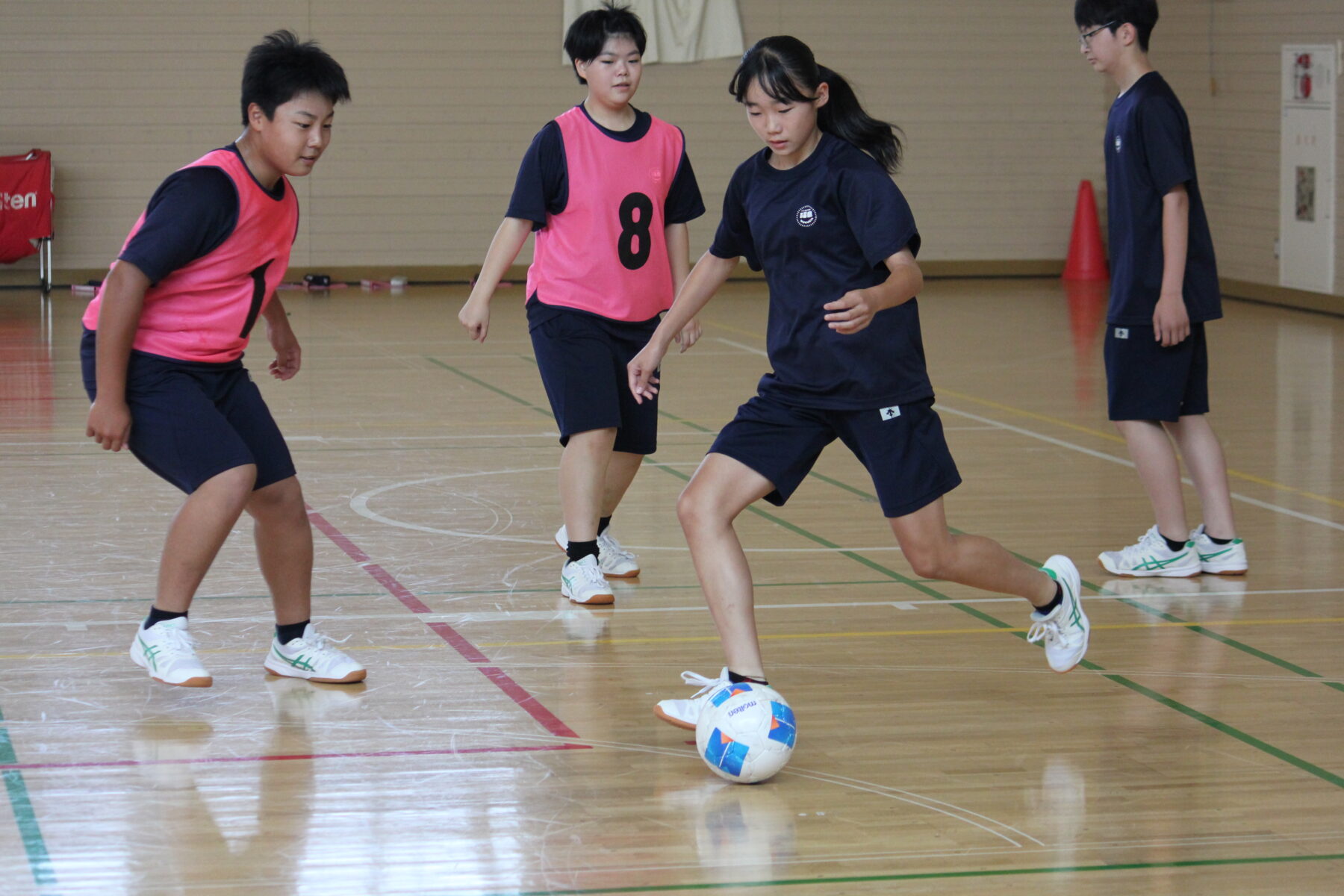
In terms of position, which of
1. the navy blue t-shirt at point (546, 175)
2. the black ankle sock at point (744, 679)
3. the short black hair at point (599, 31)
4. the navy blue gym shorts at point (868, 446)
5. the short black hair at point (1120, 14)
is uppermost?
the short black hair at point (1120, 14)

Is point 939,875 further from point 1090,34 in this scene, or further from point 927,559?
point 1090,34

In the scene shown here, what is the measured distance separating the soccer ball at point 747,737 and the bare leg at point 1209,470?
2307 mm

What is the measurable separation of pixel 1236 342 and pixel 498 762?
9.11 meters

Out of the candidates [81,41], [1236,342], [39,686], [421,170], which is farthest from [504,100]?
[39,686]

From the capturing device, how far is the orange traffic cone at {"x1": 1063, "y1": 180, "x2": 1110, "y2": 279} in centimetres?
1609

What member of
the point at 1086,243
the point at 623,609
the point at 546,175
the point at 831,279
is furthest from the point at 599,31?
the point at 1086,243

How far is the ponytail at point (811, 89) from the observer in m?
3.37

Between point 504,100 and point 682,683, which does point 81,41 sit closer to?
point 504,100

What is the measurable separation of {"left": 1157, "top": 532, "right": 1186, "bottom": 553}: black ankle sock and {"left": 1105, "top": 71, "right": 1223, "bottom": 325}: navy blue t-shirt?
68cm

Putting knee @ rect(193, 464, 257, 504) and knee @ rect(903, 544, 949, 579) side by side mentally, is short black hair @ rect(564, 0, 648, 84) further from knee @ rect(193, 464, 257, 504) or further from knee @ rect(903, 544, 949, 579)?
knee @ rect(903, 544, 949, 579)

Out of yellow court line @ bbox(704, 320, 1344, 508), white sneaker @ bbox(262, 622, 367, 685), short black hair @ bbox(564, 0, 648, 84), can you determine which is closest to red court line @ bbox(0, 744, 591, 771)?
white sneaker @ bbox(262, 622, 367, 685)

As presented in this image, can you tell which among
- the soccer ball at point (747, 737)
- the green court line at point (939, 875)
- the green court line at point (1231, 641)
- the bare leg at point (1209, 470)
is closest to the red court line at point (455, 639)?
the soccer ball at point (747, 737)

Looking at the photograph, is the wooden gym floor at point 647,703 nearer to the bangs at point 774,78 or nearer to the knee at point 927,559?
the knee at point 927,559

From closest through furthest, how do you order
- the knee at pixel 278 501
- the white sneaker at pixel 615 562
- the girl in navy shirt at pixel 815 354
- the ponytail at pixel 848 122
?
the girl in navy shirt at pixel 815 354, the ponytail at pixel 848 122, the knee at pixel 278 501, the white sneaker at pixel 615 562
